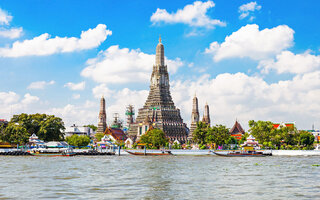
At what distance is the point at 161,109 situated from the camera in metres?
152

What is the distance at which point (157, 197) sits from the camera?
2600 centimetres

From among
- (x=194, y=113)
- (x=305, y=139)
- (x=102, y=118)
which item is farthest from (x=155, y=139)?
(x=102, y=118)

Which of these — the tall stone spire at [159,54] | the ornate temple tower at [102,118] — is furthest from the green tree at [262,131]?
the ornate temple tower at [102,118]

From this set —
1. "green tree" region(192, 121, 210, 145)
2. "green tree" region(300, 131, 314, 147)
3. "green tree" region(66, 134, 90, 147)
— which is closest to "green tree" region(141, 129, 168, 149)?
"green tree" region(192, 121, 210, 145)

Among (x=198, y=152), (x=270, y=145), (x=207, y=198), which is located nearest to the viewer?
(x=207, y=198)

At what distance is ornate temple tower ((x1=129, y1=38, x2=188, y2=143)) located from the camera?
490ft

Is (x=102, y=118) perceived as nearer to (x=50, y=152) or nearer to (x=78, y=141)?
(x=78, y=141)

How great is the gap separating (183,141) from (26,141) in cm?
6350

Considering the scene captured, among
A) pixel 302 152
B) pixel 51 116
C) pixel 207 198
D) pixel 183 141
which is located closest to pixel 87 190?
pixel 207 198

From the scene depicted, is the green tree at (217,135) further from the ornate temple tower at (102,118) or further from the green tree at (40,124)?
the ornate temple tower at (102,118)

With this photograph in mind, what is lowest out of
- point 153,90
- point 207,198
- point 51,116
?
point 207,198

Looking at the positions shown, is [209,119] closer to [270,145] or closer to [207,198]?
[270,145]

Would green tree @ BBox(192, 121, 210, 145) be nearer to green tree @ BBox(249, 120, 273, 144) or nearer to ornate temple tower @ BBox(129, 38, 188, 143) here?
green tree @ BBox(249, 120, 273, 144)

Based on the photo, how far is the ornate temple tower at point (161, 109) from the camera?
14945 centimetres
